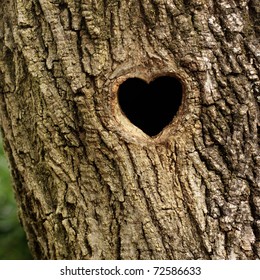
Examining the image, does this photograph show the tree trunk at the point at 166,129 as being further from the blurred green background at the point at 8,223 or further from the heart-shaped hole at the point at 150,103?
the blurred green background at the point at 8,223

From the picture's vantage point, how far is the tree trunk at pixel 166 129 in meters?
2.49

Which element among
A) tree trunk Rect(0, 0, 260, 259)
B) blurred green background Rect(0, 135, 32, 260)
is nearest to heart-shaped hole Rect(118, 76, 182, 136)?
tree trunk Rect(0, 0, 260, 259)

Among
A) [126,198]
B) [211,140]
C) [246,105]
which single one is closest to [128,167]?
[126,198]

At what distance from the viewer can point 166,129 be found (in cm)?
257

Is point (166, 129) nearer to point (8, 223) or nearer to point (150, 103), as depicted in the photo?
point (150, 103)

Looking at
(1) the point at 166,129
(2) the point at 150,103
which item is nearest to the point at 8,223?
(2) the point at 150,103

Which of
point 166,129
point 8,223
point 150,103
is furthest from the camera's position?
point 8,223

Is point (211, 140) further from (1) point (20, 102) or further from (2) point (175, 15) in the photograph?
(1) point (20, 102)

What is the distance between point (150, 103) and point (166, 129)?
476 mm

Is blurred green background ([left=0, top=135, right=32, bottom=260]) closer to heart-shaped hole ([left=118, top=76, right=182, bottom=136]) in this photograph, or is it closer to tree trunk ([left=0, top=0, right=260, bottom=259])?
heart-shaped hole ([left=118, top=76, right=182, bottom=136])

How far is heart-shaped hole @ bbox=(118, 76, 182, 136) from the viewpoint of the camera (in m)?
2.80

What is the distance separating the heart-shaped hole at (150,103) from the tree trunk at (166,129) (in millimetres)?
251

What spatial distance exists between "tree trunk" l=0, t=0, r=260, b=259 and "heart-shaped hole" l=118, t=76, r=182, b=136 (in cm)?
25

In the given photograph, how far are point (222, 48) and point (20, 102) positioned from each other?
2.87ft
